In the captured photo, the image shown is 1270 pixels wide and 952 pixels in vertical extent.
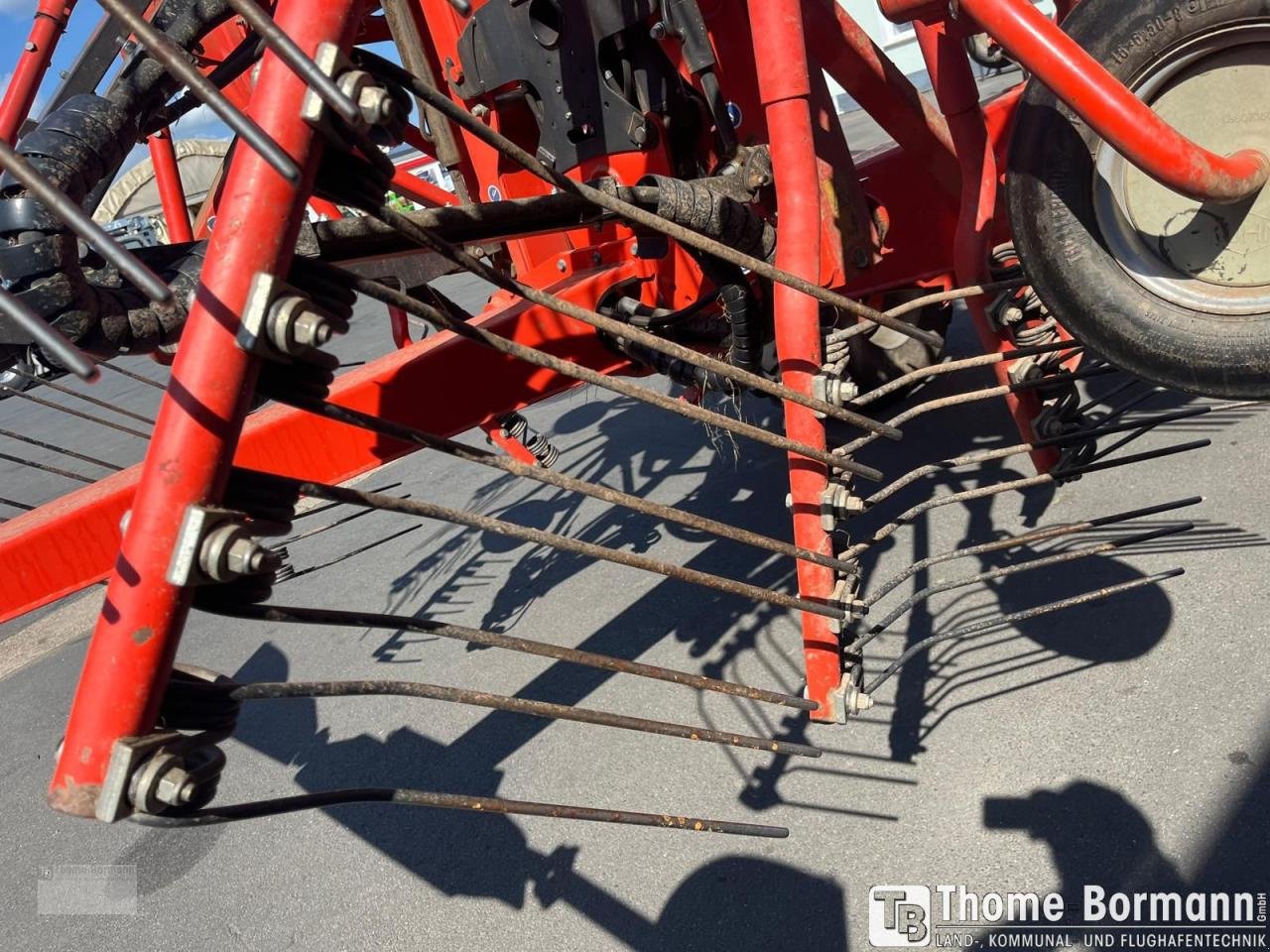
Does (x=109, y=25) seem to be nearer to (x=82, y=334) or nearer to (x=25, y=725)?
(x=82, y=334)

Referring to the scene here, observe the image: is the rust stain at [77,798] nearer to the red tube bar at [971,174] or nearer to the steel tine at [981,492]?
the steel tine at [981,492]

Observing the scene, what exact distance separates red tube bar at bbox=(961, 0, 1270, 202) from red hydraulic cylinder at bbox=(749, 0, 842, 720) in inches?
16.1

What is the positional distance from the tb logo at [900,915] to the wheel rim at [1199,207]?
4.19ft

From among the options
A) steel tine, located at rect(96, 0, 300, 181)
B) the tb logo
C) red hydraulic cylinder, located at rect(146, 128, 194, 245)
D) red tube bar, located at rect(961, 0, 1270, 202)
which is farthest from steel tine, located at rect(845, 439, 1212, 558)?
red hydraulic cylinder, located at rect(146, 128, 194, 245)

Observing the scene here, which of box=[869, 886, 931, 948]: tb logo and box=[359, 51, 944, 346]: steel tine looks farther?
box=[869, 886, 931, 948]: tb logo

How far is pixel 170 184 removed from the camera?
137 inches


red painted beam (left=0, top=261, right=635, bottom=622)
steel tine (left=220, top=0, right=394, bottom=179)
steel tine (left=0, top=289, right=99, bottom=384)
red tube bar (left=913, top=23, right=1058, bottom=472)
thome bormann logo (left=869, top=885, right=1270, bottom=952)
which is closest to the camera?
steel tine (left=0, top=289, right=99, bottom=384)

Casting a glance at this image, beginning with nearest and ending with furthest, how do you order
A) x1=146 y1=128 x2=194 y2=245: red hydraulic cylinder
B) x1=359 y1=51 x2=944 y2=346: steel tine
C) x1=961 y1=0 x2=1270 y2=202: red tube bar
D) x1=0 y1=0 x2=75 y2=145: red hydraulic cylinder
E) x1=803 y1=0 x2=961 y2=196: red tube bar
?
x1=359 y1=51 x2=944 y2=346: steel tine < x1=961 y1=0 x2=1270 y2=202: red tube bar < x1=803 y1=0 x2=961 y2=196: red tube bar < x1=0 y1=0 x2=75 y2=145: red hydraulic cylinder < x1=146 y1=128 x2=194 y2=245: red hydraulic cylinder

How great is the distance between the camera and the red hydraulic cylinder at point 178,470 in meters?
1.14

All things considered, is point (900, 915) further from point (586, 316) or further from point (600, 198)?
→ point (600, 198)

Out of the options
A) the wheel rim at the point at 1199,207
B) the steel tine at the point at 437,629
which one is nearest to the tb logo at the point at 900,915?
the steel tine at the point at 437,629

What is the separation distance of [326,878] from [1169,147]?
2488 millimetres

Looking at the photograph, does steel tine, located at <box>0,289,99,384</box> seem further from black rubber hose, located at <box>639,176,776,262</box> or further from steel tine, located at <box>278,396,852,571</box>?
black rubber hose, located at <box>639,176,776,262</box>

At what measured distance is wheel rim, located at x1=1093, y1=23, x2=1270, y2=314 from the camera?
152cm
